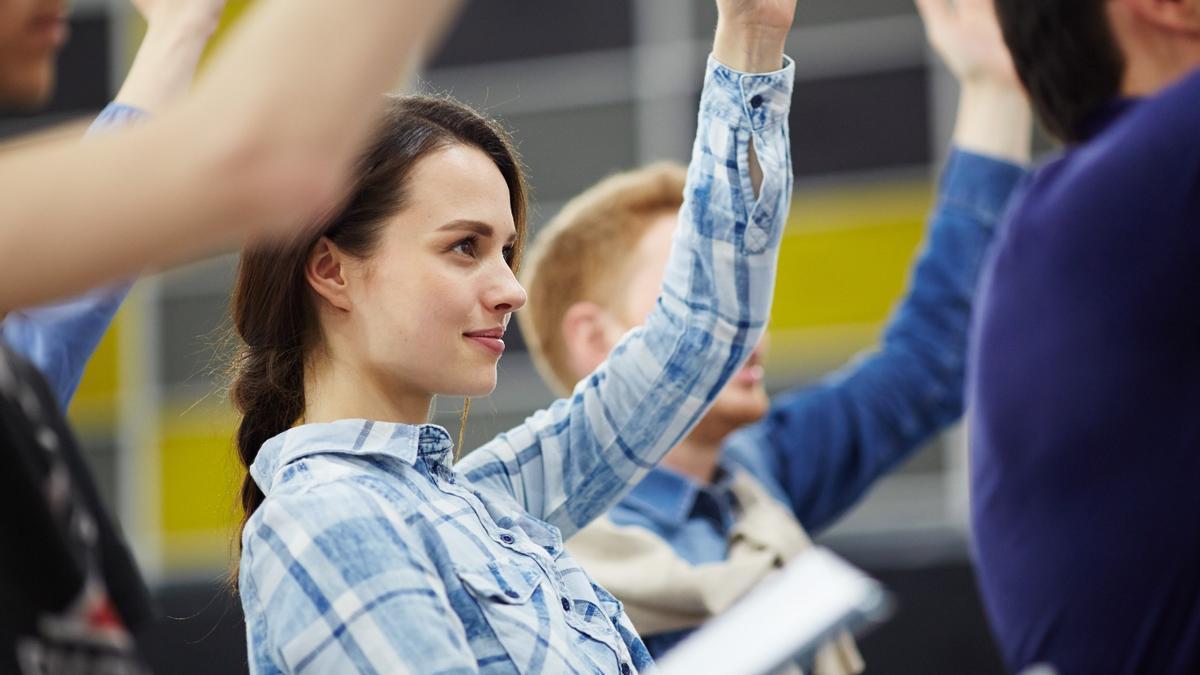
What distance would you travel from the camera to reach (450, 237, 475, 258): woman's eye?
1.42 m

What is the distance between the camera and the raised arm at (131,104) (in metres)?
1.64

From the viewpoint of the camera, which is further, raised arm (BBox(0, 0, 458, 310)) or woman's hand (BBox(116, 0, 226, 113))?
woman's hand (BBox(116, 0, 226, 113))

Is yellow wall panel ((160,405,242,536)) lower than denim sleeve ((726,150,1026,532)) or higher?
lower

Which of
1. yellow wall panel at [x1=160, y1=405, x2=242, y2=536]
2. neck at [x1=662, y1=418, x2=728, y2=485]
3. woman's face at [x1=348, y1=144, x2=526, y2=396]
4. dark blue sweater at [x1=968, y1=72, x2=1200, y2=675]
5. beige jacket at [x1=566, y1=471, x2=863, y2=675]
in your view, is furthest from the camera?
yellow wall panel at [x1=160, y1=405, x2=242, y2=536]

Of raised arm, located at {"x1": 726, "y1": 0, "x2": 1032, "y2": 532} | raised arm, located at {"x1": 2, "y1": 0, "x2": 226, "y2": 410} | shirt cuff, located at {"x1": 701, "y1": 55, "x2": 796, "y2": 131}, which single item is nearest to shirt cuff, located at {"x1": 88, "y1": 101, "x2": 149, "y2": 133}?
raised arm, located at {"x1": 2, "y1": 0, "x2": 226, "y2": 410}

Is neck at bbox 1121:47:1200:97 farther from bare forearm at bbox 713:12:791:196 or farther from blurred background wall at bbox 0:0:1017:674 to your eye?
blurred background wall at bbox 0:0:1017:674

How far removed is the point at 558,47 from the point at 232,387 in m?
5.13

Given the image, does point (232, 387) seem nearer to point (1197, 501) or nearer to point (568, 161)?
point (1197, 501)

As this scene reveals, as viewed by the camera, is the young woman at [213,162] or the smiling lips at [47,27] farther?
the smiling lips at [47,27]

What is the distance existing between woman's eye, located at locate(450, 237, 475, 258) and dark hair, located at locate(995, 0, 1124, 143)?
50 cm

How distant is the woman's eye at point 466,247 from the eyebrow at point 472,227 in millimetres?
11

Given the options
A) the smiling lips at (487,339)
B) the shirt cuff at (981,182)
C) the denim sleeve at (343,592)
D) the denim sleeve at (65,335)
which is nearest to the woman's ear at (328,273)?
Answer: the smiling lips at (487,339)

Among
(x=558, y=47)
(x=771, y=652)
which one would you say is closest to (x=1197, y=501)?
(x=771, y=652)

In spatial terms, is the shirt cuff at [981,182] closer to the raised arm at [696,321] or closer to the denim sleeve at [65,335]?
the raised arm at [696,321]
